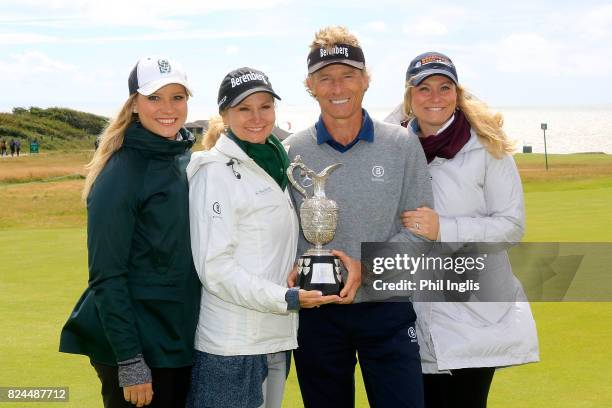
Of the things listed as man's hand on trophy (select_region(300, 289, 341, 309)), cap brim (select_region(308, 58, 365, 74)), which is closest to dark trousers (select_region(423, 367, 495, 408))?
man's hand on trophy (select_region(300, 289, 341, 309))

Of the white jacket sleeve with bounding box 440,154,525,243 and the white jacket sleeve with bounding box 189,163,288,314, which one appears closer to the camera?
the white jacket sleeve with bounding box 189,163,288,314

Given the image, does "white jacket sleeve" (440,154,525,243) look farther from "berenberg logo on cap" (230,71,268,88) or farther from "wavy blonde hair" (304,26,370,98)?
"berenberg logo on cap" (230,71,268,88)

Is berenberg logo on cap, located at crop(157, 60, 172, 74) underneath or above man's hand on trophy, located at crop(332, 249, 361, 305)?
above

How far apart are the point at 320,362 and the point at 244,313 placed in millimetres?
581

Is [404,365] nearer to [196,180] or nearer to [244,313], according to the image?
[244,313]

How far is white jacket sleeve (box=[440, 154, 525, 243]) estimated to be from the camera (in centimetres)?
384

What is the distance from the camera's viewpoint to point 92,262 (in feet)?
11.5

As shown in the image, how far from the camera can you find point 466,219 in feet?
12.7

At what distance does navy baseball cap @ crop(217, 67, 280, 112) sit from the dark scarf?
747 mm

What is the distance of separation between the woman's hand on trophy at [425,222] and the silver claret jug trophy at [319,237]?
0.35 m

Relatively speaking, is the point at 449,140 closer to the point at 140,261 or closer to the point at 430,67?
the point at 430,67

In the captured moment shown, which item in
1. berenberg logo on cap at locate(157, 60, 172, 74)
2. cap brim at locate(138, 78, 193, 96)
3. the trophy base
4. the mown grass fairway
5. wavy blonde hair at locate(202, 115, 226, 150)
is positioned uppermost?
berenberg logo on cap at locate(157, 60, 172, 74)

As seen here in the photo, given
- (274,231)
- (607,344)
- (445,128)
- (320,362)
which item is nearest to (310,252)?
(274,231)

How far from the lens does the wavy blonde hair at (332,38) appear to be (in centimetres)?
392
